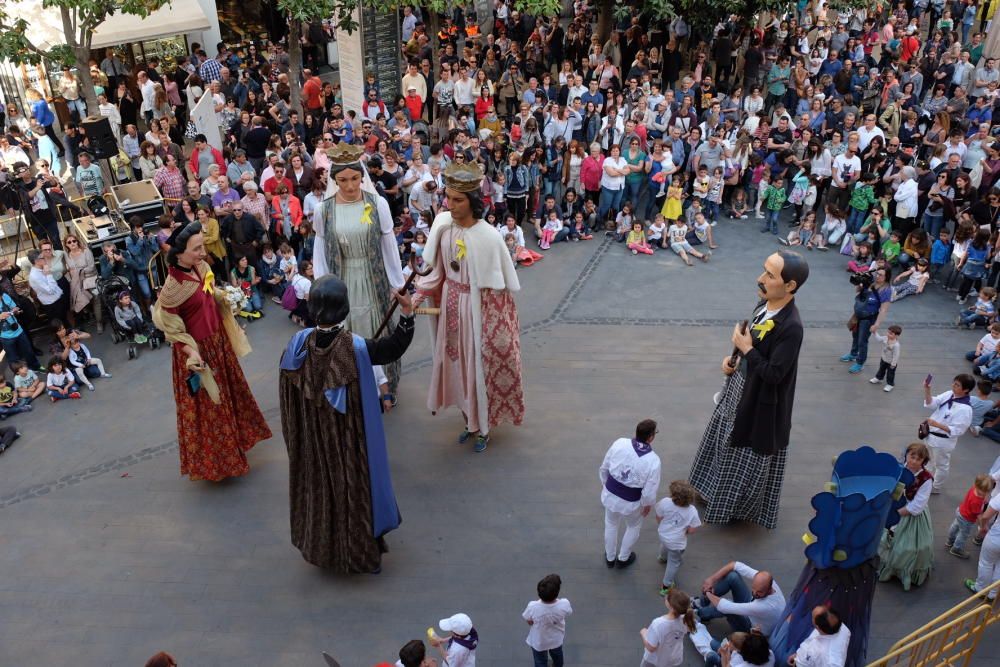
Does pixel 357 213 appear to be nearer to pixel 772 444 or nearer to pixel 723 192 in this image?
pixel 772 444

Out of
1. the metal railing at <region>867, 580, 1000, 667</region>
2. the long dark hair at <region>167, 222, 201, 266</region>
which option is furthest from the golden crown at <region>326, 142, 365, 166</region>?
the metal railing at <region>867, 580, 1000, 667</region>

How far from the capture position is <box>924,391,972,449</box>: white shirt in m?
6.59

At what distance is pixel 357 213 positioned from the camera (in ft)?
22.3

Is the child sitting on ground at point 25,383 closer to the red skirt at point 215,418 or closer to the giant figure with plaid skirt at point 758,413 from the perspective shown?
the red skirt at point 215,418

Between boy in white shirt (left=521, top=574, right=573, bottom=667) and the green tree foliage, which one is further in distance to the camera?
the green tree foliage

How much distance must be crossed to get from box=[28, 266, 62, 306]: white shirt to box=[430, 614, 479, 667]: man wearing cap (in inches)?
240

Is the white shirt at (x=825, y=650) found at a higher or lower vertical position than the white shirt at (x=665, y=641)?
higher

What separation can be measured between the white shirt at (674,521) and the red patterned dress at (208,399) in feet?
10.4

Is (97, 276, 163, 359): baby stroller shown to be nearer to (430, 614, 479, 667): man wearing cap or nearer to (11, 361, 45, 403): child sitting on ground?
(11, 361, 45, 403): child sitting on ground

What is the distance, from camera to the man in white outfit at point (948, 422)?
655 centimetres

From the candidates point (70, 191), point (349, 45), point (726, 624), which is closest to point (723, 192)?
point (349, 45)

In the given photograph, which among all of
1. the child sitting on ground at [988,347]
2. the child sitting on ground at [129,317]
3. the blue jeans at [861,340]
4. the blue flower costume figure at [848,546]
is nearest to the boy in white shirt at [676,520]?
the blue flower costume figure at [848,546]

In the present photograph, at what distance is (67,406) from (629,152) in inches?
295

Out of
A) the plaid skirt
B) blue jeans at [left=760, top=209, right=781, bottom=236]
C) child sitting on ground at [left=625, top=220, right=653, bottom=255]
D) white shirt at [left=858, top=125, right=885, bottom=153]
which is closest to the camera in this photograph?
the plaid skirt
